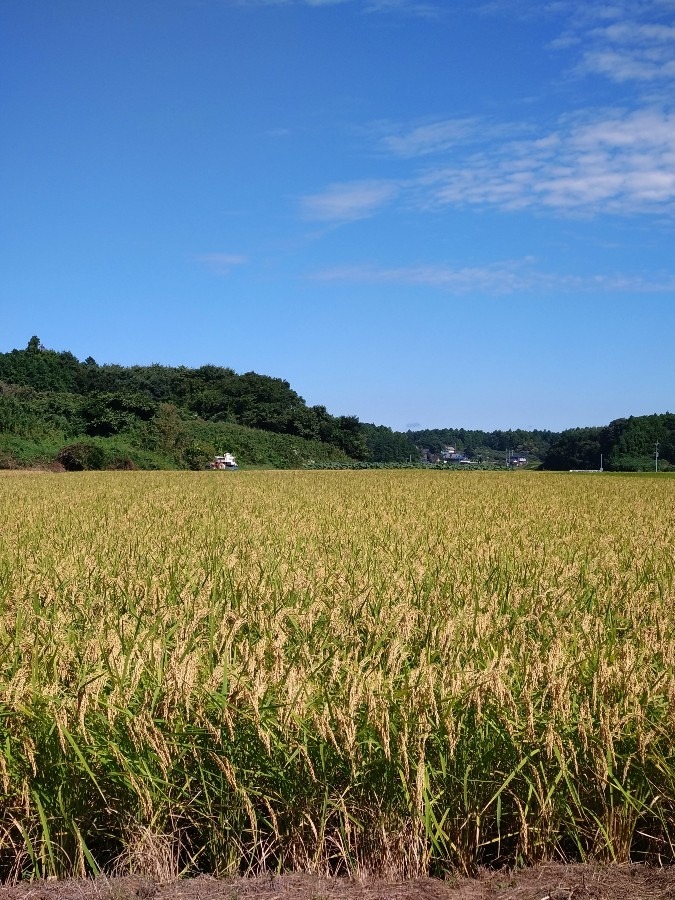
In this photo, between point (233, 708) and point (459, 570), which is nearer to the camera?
point (233, 708)

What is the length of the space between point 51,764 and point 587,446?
98.6 metres

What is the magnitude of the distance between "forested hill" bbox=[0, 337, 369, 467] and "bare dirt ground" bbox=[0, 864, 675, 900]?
135 feet

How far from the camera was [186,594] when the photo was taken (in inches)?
195

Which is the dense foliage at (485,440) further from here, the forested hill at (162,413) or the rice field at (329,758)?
the rice field at (329,758)

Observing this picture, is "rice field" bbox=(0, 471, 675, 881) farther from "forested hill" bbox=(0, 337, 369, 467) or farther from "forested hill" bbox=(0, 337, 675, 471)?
"forested hill" bbox=(0, 337, 369, 467)

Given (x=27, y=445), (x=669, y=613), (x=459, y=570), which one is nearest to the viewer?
(x=669, y=613)

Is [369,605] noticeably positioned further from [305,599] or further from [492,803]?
[492,803]

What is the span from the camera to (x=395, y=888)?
2.42m

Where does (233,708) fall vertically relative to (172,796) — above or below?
above

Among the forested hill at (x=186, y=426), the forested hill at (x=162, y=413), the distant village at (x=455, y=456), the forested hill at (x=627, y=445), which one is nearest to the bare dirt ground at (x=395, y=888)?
the forested hill at (x=186, y=426)

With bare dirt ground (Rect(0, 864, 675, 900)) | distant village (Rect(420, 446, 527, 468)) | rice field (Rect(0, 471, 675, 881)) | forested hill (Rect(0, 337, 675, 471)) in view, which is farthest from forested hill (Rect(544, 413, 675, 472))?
bare dirt ground (Rect(0, 864, 675, 900))

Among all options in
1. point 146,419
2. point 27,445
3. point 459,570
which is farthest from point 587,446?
point 459,570

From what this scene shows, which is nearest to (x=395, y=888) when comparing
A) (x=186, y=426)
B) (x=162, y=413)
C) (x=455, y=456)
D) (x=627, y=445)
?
(x=162, y=413)

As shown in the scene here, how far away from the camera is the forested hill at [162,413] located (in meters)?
46.3
